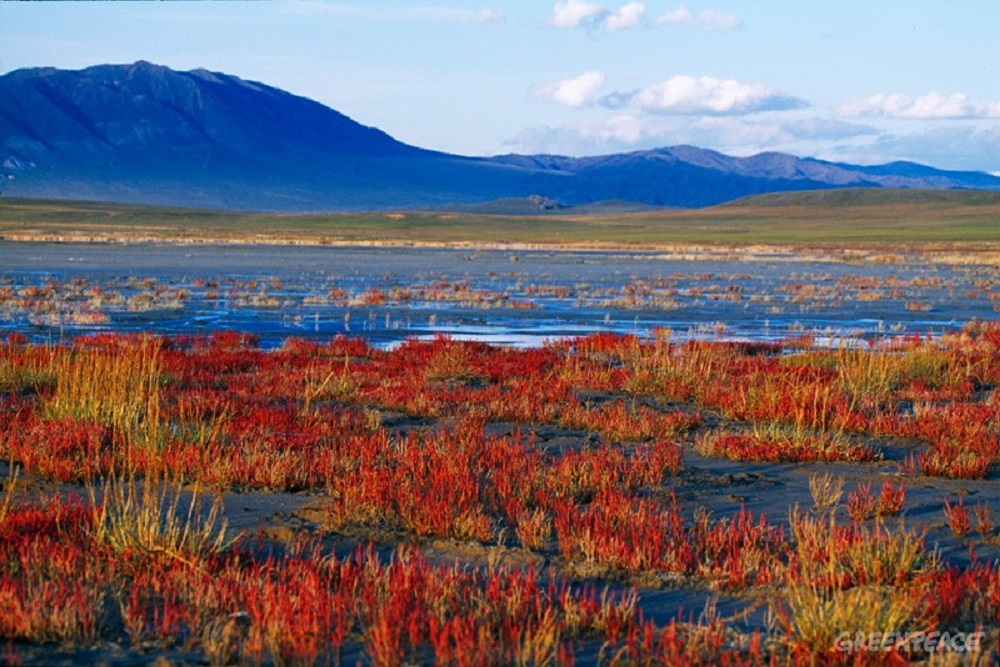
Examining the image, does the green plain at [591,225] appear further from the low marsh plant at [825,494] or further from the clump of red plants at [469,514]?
the low marsh plant at [825,494]

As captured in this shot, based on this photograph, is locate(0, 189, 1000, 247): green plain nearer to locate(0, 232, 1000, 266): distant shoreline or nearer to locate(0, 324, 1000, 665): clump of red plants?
locate(0, 232, 1000, 266): distant shoreline

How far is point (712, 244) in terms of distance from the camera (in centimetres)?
10744

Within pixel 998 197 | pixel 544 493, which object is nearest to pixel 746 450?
pixel 544 493

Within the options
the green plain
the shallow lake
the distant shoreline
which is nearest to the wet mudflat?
the shallow lake

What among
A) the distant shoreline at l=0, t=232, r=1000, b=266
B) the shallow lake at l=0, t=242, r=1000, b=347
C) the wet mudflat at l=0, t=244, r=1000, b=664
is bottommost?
the distant shoreline at l=0, t=232, r=1000, b=266

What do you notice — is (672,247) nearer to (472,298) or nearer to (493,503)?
(472,298)

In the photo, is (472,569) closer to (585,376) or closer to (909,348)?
(585,376)

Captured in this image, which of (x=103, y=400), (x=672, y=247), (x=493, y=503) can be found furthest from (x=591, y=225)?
(x=493, y=503)

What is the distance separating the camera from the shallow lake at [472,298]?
2859 cm

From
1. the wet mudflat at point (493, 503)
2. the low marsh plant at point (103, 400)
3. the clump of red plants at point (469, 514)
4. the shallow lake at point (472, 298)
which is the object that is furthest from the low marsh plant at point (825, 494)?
the shallow lake at point (472, 298)

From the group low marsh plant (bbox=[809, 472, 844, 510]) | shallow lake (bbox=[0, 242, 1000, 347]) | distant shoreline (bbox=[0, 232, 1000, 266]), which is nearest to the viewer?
low marsh plant (bbox=[809, 472, 844, 510])

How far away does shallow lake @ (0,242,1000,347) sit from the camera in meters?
28.6

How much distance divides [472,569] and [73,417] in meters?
5.77

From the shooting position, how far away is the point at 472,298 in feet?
128
